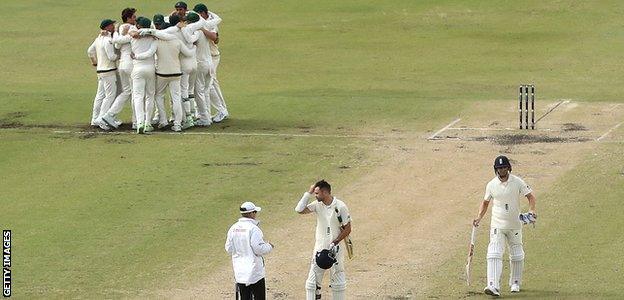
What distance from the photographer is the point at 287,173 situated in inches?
1170

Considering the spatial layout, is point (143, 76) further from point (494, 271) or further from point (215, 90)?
point (494, 271)

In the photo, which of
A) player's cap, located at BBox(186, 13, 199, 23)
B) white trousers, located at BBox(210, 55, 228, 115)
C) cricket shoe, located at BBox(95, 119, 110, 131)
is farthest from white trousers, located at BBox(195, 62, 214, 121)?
cricket shoe, located at BBox(95, 119, 110, 131)

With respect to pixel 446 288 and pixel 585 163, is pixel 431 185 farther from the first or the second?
pixel 446 288

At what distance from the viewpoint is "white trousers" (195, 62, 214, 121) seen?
33812mm

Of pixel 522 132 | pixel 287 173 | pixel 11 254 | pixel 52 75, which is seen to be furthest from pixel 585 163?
pixel 52 75

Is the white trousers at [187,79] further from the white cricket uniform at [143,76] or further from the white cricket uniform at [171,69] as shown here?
the white cricket uniform at [143,76]

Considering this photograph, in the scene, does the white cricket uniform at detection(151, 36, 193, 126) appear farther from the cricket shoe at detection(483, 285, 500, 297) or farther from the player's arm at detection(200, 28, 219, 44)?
the cricket shoe at detection(483, 285, 500, 297)

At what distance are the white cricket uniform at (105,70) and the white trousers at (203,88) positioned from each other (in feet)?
5.76

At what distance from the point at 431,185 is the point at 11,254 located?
7899mm

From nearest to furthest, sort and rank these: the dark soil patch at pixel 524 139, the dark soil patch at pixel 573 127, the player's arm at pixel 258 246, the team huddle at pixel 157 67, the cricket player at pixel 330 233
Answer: the player's arm at pixel 258 246, the cricket player at pixel 330 233, the dark soil patch at pixel 524 139, the team huddle at pixel 157 67, the dark soil patch at pixel 573 127

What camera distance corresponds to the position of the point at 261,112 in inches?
1420

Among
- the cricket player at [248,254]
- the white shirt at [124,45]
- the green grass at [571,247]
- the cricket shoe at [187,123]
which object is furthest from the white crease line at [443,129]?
the cricket player at [248,254]

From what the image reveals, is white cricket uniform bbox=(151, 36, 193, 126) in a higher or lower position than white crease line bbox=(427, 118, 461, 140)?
higher

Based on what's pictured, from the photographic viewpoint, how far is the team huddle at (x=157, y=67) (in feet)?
107
